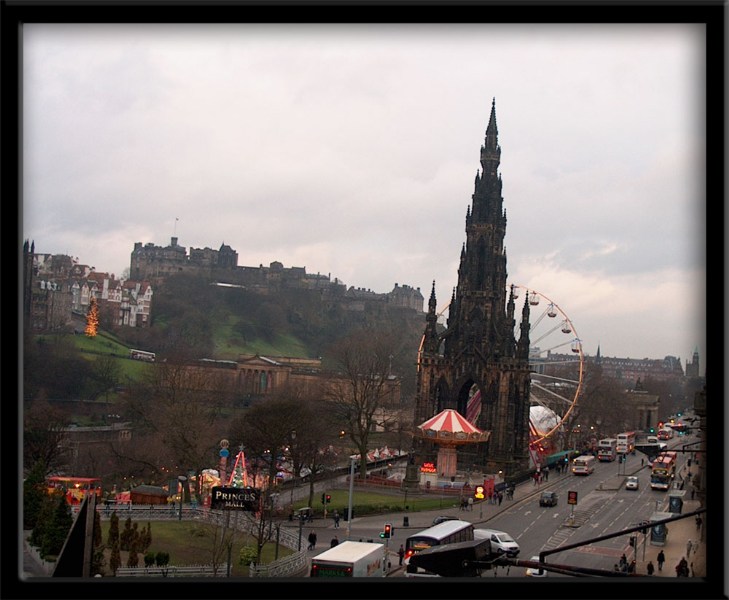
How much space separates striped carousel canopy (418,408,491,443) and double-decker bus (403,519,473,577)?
79.2 ft

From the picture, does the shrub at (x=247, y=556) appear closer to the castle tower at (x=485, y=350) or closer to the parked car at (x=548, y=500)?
the parked car at (x=548, y=500)

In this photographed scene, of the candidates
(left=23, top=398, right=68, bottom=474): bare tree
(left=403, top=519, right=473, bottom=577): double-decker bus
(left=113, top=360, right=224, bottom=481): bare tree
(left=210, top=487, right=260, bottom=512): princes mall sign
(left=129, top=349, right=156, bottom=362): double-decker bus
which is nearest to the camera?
(left=210, top=487, right=260, bottom=512): princes mall sign

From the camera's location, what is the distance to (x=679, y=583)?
3949mm

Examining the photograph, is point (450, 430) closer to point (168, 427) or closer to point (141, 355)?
point (168, 427)

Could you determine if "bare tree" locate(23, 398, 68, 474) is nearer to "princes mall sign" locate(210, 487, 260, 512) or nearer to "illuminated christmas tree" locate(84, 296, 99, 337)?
"princes mall sign" locate(210, 487, 260, 512)

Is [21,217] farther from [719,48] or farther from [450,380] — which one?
[450,380]

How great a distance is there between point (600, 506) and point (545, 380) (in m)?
100

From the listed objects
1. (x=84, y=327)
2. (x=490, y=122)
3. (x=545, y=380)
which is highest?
(x=490, y=122)

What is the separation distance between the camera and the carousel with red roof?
5628 cm

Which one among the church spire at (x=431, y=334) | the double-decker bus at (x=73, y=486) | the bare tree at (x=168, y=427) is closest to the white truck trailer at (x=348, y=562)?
the double-decker bus at (x=73, y=486)

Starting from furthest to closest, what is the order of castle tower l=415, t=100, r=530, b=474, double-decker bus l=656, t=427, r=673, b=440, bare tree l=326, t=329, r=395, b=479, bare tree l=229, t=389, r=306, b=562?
double-decker bus l=656, t=427, r=673, b=440, castle tower l=415, t=100, r=530, b=474, bare tree l=326, t=329, r=395, b=479, bare tree l=229, t=389, r=306, b=562

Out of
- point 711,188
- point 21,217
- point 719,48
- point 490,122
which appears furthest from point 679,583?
point 490,122

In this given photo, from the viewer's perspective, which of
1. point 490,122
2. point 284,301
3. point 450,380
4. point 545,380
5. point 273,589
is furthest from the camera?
point 284,301

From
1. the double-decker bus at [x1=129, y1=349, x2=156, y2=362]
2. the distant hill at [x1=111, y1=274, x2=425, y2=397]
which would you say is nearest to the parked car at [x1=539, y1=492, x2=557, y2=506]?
the distant hill at [x1=111, y1=274, x2=425, y2=397]
